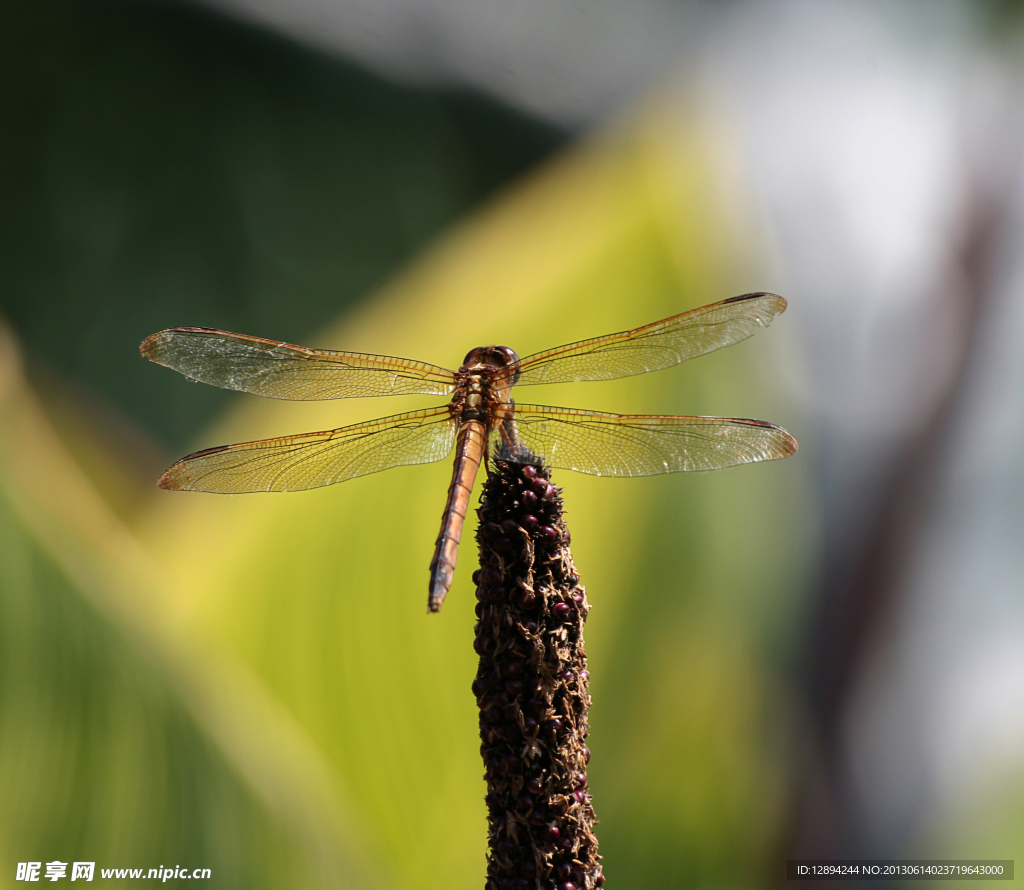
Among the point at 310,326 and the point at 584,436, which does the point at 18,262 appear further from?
the point at 584,436

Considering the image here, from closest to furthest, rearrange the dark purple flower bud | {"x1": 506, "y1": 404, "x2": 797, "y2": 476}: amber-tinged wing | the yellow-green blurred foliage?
1. the dark purple flower bud
2. {"x1": 506, "y1": 404, "x2": 797, "y2": 476}: amber-tinged wing
3. the yellow-green blurred foliage

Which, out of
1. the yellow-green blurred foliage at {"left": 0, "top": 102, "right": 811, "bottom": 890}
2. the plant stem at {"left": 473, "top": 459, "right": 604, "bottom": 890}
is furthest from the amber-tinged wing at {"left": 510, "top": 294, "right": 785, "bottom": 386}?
the yellow-green blurred foliage at {"left": 0, "top": 102, "right": 811, "bottom": 890}

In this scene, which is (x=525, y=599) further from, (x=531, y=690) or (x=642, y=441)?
(x=642, y=441)

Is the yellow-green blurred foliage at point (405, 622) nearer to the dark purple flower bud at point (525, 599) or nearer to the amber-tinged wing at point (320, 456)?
the amber-tinged wing at point (320, 456)

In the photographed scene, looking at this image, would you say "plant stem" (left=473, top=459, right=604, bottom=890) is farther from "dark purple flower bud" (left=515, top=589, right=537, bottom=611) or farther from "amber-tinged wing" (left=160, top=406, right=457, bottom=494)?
"amber-tinged wing" (left=160, top=406, right=457, bottom=494)

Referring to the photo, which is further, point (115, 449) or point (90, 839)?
point (115, 449)

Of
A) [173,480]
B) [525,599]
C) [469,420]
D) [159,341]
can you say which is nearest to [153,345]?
[159,341]

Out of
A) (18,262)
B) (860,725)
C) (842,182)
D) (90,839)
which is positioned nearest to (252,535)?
(90,839)
